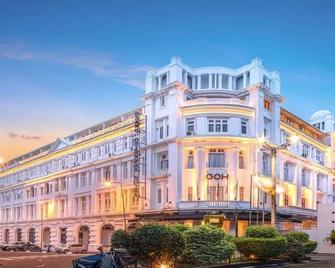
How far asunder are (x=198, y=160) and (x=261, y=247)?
2711 cm

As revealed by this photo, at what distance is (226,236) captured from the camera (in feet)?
95.1

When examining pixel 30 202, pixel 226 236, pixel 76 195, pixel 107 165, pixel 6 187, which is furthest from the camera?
pixel 6 187

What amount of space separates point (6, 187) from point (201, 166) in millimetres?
63666

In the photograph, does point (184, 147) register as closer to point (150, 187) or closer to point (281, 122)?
point (150, 187)

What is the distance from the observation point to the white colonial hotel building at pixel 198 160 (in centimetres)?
5553

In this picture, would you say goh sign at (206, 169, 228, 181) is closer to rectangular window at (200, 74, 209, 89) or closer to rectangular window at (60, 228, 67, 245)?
rectangular window at (200, 74, 209, 89)

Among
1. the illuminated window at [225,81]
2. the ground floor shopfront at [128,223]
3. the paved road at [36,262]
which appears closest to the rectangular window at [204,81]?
the illuminated window at [225,81]

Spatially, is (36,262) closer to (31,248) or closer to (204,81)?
(204,81)

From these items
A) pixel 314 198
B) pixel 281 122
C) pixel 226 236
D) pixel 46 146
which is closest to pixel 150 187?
pixel 281 122

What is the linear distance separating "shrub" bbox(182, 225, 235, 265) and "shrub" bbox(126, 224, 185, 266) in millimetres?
A: 2689

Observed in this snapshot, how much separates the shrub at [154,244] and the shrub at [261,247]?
6.80 metres

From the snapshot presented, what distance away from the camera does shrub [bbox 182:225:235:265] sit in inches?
1056

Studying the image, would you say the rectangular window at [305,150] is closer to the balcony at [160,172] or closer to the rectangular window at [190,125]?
the rectangular window at [190,125]

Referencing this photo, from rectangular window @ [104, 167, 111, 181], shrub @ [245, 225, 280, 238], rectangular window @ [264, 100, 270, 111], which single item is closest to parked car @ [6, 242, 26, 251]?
rectangular window @ [104, 167, 111, 181]
